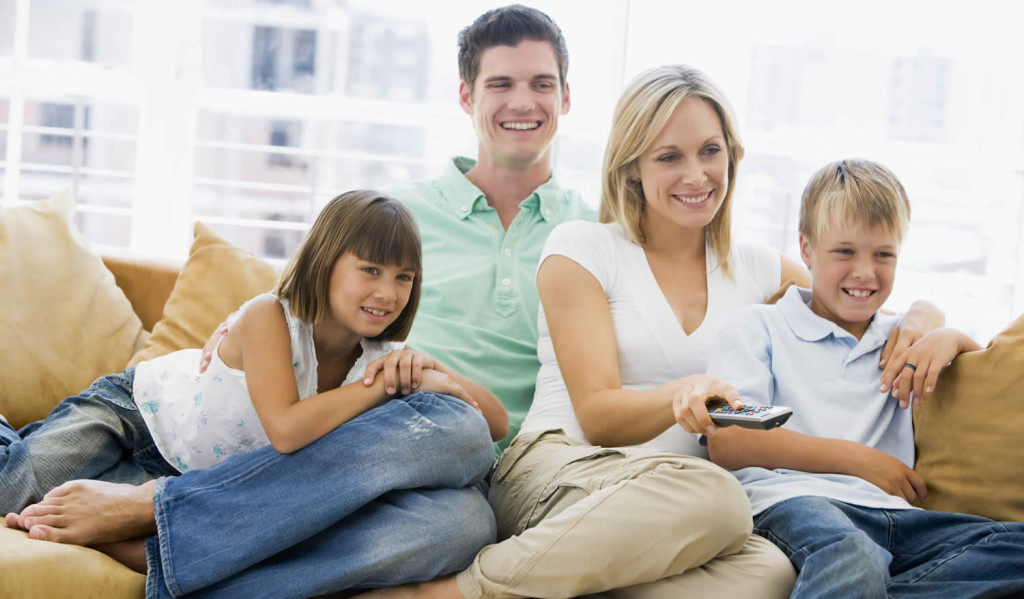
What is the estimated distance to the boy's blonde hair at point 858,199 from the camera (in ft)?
5.12

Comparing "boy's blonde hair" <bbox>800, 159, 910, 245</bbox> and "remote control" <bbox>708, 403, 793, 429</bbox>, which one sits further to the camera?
"boy's blonde hair" <bbox>800, 159, 910, 245</bbox>

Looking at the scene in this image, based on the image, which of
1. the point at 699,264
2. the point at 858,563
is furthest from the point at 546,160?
the point at 858,563

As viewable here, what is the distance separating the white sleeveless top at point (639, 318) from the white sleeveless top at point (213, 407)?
0.34 meters

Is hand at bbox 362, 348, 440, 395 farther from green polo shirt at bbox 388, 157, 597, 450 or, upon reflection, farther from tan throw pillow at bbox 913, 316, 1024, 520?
tan throw pillow at bbox 913, 316, 1024, 520

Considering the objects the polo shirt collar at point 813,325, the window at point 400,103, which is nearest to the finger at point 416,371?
the polo shirt collar at point 813,325

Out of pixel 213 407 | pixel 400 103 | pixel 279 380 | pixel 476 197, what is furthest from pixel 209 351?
pixel 400 103

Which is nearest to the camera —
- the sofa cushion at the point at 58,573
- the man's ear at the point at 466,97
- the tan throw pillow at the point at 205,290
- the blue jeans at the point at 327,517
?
the sofa cushion at the point at 58,573

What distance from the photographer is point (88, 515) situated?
1.32 m

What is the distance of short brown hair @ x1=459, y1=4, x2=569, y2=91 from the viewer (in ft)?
6.65

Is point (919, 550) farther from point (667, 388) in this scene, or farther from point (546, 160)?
point (546, 160)

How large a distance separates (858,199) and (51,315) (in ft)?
5.27

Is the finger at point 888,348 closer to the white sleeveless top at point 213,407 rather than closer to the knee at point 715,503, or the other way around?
the knee at point 715,503

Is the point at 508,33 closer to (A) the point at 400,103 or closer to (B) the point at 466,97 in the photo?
(B) the point at 466,97

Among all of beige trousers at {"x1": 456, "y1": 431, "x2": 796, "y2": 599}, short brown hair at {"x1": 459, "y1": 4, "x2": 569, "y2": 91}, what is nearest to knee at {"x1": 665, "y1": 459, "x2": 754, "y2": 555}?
beige trousers at {"x1": 456, "y1": 431, "x2": 796, "y2": 599}
